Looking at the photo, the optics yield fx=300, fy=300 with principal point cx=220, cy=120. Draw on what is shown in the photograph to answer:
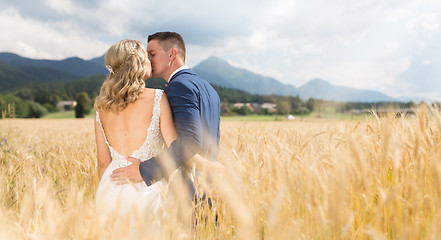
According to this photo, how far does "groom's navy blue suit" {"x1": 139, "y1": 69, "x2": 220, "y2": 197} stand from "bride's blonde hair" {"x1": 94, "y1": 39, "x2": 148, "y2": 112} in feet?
0.93

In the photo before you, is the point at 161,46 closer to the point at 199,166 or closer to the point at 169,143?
the point at 169,143

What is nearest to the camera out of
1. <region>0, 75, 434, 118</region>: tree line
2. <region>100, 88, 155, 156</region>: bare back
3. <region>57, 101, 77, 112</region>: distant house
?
<region>100, 88, 155, 156</region>: bare back

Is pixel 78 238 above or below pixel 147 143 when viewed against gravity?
below

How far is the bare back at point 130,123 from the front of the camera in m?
2.57

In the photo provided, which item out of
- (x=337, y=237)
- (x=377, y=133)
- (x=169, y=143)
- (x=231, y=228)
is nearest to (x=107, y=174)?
(x=169, y=143)

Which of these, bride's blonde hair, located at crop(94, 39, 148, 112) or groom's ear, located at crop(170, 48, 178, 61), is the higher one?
groom's ear, located at crop(170, 48, 178, 61)

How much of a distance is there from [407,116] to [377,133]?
0.61 meters

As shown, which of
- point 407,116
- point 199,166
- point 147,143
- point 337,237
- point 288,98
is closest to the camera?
point 337,237

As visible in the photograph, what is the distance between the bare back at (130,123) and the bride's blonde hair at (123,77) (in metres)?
0.07

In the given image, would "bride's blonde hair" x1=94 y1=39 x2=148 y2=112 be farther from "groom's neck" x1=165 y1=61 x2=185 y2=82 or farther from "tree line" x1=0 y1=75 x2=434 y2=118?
"tree line" x1=0 y1=75 x2=434 y2=118

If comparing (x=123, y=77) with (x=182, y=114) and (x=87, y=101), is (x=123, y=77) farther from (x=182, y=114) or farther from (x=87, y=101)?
(x=87, y=101)

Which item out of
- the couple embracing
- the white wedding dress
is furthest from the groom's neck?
the white wedding dress

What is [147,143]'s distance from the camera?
2.64 meters

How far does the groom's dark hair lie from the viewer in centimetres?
303
